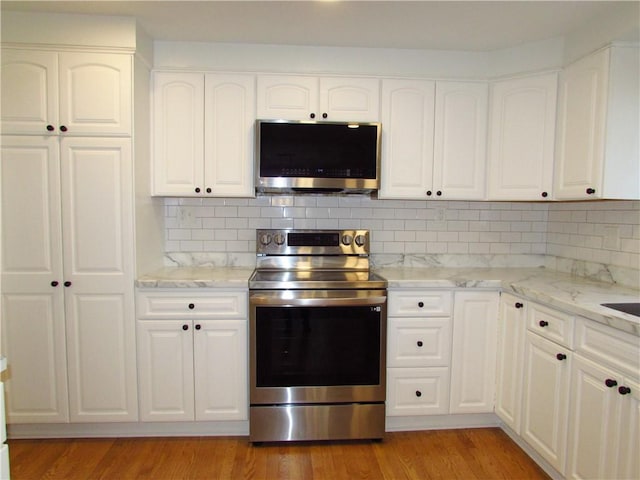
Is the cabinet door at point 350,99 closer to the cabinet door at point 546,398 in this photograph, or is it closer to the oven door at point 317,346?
the oven door at point 317,346

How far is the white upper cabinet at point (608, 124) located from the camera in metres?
2.07

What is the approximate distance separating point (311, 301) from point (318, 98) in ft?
4.17

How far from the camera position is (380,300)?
2.34 metres

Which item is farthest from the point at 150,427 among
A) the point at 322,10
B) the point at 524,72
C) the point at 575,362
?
the point at 524,72

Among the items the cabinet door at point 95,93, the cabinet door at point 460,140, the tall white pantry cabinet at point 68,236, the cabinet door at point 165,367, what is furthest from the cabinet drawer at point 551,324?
the cabinet door at point 95,93

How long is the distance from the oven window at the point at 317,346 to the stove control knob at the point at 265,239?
1.94 ft

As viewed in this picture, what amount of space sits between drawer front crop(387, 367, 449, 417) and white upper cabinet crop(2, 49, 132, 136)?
83.6 inches

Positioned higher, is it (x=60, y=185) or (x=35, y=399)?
(x=60, y=185)

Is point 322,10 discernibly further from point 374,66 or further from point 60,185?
point 60,185

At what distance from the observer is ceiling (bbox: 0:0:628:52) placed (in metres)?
2.05

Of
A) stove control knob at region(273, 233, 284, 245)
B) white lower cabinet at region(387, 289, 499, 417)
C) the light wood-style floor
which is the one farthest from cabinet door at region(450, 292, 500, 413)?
stove control knob at region(273, 233, 284, 245)

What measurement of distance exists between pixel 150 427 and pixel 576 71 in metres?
3.21

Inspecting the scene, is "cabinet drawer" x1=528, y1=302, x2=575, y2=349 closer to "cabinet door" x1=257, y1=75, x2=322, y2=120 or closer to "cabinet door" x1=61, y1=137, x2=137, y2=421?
"cabinet door" x1=257, y1=75, x2=322, y2=120

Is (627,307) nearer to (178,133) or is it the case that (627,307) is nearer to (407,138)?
(407,138)
